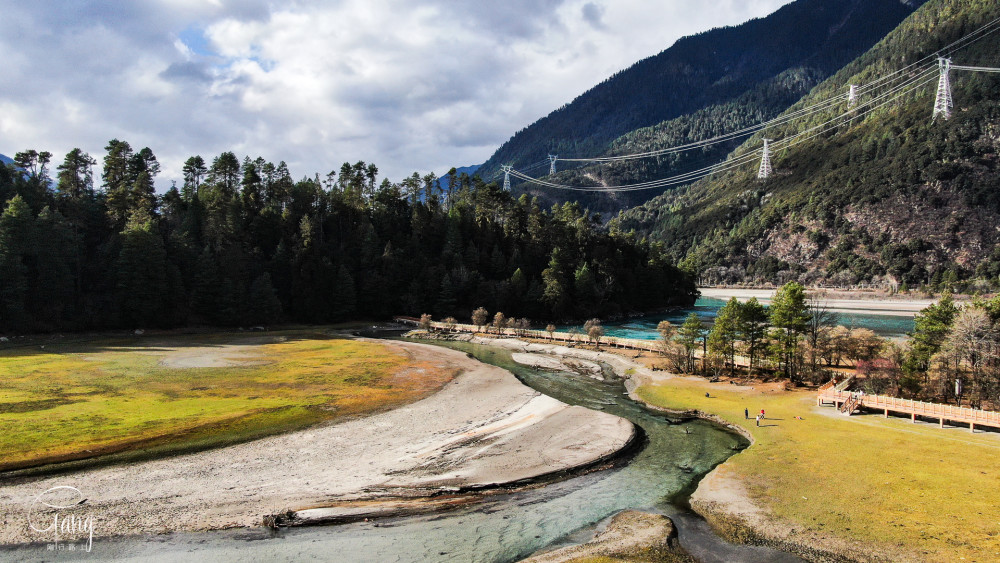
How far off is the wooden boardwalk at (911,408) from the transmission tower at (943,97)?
702ft

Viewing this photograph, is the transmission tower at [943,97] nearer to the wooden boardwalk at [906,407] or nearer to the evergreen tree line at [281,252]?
the evergreen tree line at [281,252]

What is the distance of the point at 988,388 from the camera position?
35.1 m

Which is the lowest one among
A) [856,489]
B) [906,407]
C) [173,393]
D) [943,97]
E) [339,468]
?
[339,468]

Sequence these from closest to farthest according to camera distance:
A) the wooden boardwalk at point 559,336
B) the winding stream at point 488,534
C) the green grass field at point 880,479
→ the winding stream at point 488,534
the green grass field at point 880,479
the wooden boardwalk at point 559,336

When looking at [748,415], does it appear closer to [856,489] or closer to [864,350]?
[856,489]

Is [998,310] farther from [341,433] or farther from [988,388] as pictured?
[341,433]

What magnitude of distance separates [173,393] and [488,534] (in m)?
34.4

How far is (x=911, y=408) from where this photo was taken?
34188mm

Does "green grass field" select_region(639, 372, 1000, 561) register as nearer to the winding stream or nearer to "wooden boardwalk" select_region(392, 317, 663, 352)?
the winding stream

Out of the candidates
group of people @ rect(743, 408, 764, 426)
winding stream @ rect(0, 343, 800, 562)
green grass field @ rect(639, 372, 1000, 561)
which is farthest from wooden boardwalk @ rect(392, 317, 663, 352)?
winding stream @ rect(0, 343, 800, 562)

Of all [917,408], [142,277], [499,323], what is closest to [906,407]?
[917,408]

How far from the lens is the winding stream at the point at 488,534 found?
18469mm

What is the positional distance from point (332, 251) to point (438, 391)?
80.9 metres

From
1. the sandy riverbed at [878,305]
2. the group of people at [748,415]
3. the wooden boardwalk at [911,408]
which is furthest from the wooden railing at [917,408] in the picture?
the sandy riverbed at [878,305]
